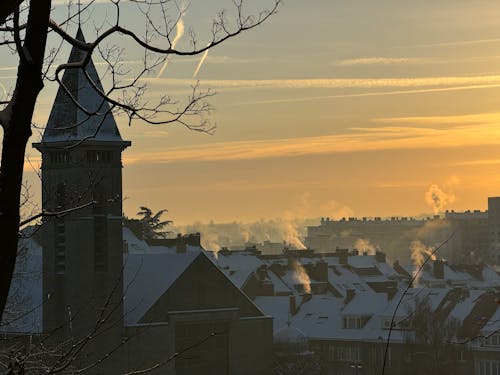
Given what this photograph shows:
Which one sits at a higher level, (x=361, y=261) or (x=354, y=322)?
(x=361, y=261)

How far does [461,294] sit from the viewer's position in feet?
281

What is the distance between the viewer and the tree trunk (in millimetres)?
6883

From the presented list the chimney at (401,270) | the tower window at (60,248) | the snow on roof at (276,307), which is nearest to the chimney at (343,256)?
the chimney at (401,270)

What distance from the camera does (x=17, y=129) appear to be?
23.0ft

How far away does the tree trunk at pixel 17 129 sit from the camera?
6883 millimetres

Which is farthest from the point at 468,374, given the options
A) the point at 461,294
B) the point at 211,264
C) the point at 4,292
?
the point at 4,292

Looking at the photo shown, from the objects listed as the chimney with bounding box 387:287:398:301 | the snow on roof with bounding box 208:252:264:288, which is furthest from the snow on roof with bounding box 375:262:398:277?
the chimney with bounding box 387:287:398:301

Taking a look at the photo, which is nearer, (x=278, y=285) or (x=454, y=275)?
(x=278, y=285)

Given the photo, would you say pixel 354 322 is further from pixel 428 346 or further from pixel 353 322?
pixel 428 346

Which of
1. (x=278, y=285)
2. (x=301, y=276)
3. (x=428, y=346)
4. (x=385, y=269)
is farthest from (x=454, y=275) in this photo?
(x=428, y=346)

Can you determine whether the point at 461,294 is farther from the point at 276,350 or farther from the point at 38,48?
the point at 38,48

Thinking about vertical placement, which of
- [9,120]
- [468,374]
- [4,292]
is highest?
[9,120]

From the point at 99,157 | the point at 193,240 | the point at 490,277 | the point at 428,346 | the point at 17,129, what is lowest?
the point at 428,346

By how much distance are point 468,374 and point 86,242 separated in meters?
28.6
